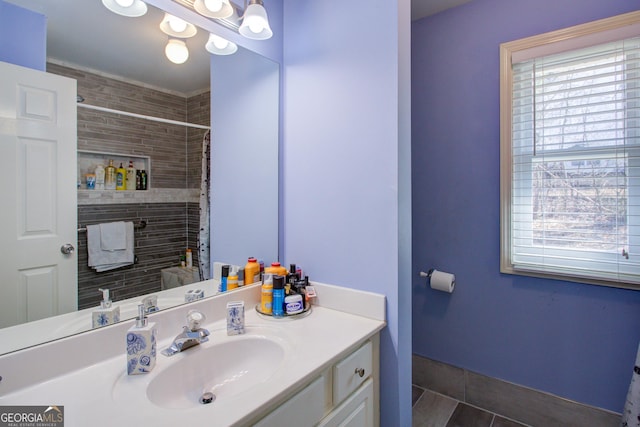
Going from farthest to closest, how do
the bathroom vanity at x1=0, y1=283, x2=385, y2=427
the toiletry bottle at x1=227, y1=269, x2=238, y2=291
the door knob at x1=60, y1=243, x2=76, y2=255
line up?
the toiletry bottle at x1=227, y1=269, x2=238, y2=291 < the door knob at x1=60, y1=243, x2=76, y2=255 < the bathroom vanity at x1=0, y1=283, x2=385, y2=427

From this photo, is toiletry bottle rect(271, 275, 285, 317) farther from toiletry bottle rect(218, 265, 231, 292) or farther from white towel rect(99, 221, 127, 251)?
white towel rect(99, 221, 127, 251)

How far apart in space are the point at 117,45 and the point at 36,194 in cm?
56

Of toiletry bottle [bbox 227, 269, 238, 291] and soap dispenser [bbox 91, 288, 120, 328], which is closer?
soap dispenser [bbox 91, 288, 120, 328]

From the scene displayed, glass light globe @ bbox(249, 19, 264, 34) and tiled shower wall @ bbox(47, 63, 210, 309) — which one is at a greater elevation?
glass light globe @ bbox(249, 19, 264, 34)

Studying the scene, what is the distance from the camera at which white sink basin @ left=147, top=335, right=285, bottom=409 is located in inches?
33.3

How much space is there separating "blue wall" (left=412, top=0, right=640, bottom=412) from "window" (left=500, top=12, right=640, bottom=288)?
0.24ft

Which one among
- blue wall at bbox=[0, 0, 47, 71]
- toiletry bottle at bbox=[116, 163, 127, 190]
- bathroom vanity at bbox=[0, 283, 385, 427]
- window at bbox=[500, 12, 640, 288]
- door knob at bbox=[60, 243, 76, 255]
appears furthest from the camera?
window at bbox=[500, 12, 640, 288]

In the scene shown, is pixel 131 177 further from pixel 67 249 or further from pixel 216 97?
pixel 216 97

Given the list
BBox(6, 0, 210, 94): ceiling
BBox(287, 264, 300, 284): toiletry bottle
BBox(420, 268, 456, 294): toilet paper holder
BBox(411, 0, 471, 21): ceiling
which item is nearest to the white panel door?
BBox(6, 0, 210, 94): ceiling

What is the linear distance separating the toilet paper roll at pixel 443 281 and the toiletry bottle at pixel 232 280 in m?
1.24

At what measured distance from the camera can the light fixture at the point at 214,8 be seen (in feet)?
3.68

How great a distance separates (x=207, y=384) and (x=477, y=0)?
2.40 metres

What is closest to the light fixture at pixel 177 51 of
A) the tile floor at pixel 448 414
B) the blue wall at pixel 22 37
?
the blue wall at pixel 22 37

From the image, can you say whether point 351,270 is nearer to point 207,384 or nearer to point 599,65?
point 207,384
